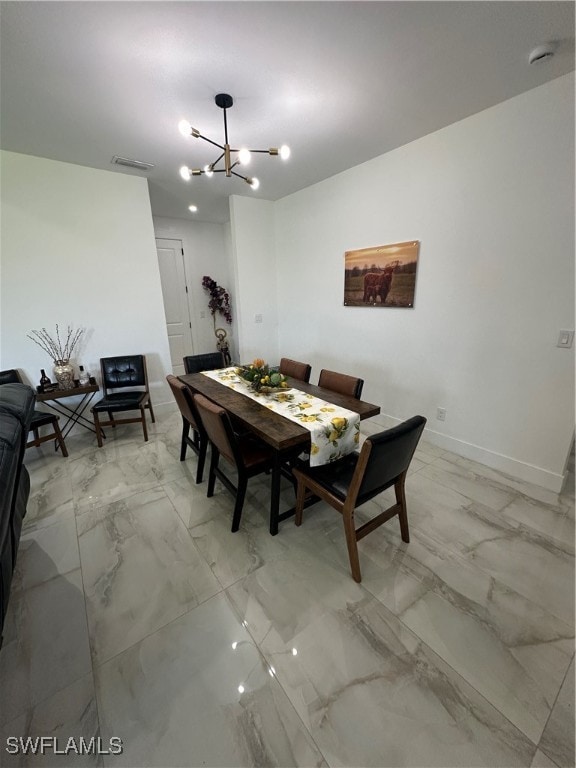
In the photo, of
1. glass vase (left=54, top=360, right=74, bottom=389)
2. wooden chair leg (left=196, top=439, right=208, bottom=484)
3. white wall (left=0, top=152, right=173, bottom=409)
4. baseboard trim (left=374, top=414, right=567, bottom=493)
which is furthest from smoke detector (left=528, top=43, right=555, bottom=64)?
glass vase (left=54, top=360, right=74, bottom=389)

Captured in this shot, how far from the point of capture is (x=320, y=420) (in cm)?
172

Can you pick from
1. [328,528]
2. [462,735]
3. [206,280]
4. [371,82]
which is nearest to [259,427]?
[328,528]

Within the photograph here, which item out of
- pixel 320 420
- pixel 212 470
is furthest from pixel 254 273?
pixel 320 420

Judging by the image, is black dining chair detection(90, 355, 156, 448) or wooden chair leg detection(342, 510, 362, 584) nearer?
wooden chair leg detection(342, 510, 362, 584)

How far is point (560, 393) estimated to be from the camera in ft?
6.87

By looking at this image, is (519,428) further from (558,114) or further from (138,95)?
(138,95)

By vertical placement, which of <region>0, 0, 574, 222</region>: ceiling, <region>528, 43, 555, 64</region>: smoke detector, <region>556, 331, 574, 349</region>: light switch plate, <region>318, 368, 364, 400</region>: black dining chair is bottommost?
<region>318, 368, 364, 400</region>: black dining chair

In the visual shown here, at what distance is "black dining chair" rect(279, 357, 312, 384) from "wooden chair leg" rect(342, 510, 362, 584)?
1.34 m

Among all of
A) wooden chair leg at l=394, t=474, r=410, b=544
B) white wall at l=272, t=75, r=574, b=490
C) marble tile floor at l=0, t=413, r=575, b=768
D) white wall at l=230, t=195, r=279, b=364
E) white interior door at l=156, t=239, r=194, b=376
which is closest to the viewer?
marble tile floor at l=0, t=413, r=575, b=768

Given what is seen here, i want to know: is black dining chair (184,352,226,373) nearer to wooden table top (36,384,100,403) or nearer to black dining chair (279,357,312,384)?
black dining chair (279,357,312,384)

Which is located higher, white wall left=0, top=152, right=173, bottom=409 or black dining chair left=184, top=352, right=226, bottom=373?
white wall left=0, top=152, right=173, bottom=409

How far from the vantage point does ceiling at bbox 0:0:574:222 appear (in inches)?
55.2

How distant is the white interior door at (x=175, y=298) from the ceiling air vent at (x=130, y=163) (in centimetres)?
198

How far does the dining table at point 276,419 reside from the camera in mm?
1586
